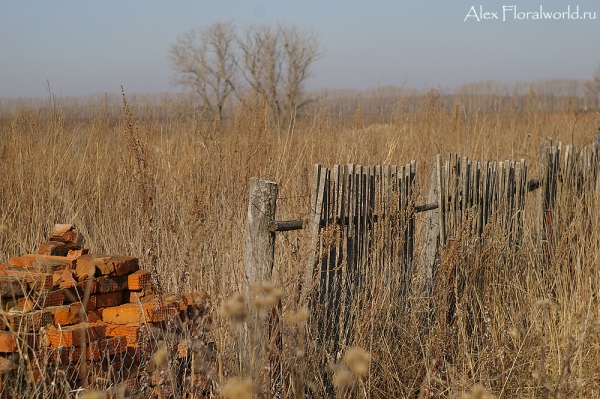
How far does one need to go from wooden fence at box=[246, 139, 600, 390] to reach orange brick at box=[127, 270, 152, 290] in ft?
2.09

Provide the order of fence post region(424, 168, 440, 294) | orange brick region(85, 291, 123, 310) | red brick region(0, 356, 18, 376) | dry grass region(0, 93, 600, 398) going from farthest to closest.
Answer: fence post region(424, 168, 440, 294) → orange brick region(85, 291, 123, 310) → dry grass region(0, 93, 600, 398) → red brick region(0, 356, 18, 376)

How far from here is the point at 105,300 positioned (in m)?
3.06

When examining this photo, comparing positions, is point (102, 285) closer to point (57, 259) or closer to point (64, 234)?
point (57, 259)

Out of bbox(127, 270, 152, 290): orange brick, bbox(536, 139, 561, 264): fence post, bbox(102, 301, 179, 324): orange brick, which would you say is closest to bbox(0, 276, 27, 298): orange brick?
bbox(102, 301, 179, 324): orange brick

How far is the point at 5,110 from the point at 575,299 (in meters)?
5.97

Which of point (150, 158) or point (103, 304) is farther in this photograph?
point (150, 158)

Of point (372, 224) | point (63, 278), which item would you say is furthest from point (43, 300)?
point (372, 224)

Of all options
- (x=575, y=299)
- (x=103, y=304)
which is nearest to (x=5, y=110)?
(x=103, y=304)

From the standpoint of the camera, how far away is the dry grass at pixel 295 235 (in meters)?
2.87

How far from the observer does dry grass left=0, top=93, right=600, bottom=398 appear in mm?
2871

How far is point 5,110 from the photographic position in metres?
6.62

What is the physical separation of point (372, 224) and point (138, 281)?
1317mm

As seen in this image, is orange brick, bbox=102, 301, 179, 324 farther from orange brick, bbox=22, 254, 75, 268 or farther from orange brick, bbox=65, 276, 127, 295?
orange brick, bbox=22, 254, 75, 268

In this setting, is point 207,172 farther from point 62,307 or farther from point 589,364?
point 589,364
